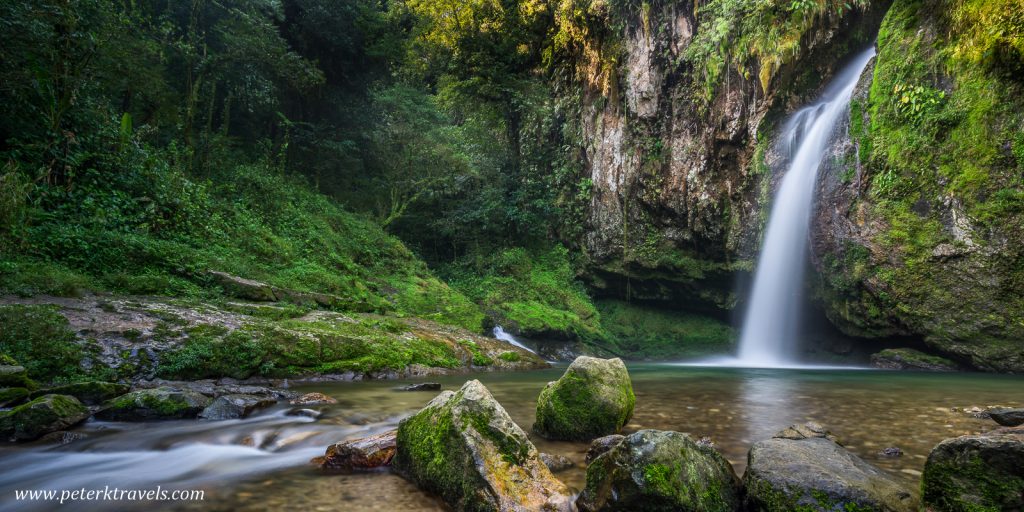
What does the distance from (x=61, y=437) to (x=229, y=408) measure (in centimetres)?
134

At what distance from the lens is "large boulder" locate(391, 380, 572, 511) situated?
9.47 ft

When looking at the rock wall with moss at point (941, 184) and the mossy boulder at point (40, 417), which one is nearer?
the mossy boulder at point (40, 417)

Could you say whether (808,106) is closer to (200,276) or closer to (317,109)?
(200,276)

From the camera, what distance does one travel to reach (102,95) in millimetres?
11836

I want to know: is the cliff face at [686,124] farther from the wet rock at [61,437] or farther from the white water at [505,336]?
the wet rock at [61,437]

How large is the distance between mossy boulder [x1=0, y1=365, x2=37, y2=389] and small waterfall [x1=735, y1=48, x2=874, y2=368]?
1487 centimetres

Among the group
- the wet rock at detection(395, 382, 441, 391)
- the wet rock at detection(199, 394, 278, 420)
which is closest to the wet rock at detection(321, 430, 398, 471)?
the wet rock at detection(199, 394, 278, 420)

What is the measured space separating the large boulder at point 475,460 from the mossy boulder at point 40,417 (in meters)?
3.33

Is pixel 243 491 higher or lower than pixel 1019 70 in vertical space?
lower

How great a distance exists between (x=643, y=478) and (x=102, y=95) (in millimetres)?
15010

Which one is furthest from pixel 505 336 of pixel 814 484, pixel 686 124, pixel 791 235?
pixel 814 484

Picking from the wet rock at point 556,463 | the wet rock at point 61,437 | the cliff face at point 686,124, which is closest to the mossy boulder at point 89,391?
the wet rock at point 61,437

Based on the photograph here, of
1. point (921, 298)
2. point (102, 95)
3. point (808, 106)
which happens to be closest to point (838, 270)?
point (921, 298)

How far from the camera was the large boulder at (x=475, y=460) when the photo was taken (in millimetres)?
2887
